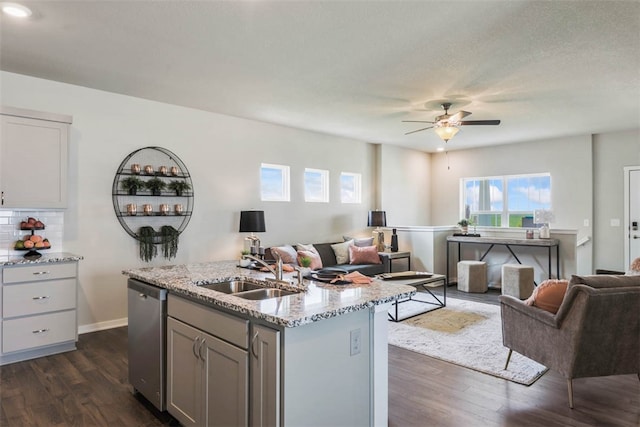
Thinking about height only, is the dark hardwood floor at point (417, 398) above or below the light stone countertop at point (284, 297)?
below

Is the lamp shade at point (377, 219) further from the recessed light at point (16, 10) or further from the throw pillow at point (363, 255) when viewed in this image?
the recessed light at point (16, 10)

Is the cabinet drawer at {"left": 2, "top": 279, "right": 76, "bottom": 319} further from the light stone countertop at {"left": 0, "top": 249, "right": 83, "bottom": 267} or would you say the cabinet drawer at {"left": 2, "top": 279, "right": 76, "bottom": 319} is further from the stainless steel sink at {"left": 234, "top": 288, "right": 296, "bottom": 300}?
the stainless steel sink at {"left": 234, "top": 288, "right": 296, "bottom": 300}

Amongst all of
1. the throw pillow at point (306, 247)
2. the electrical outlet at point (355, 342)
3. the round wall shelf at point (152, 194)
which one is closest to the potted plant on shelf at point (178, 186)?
the round wall shelf at point (152, 194)

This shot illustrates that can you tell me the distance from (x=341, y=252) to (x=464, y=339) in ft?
9.17

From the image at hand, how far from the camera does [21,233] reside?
12.6ft

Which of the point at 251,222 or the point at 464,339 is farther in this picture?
the point at 251,222

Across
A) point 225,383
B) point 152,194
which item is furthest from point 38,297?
point 225,383

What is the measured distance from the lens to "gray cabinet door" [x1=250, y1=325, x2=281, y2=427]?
1627 mm

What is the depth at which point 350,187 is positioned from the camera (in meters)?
7.35

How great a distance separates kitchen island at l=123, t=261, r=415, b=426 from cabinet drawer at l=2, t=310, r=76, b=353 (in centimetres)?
191

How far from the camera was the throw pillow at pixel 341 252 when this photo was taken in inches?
250

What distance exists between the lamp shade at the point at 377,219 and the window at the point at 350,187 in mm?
456

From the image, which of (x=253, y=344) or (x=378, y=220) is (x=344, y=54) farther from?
(x=378, y=220)

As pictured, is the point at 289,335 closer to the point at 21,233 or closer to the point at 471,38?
the point at 471,38
